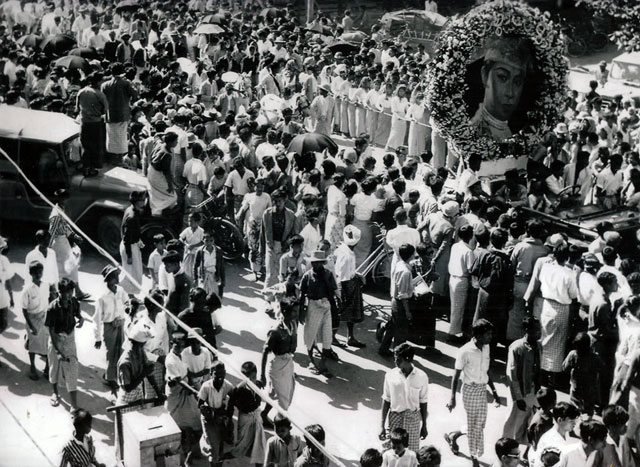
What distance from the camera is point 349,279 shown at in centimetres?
984

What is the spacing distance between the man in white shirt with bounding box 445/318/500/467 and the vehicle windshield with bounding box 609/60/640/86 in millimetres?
17641

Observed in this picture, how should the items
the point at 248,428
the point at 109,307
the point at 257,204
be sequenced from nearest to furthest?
1. the point at 248,428
2. the point at 109,307
3. the point at 257,204

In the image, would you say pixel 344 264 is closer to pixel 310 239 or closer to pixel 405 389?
pixel 310 239

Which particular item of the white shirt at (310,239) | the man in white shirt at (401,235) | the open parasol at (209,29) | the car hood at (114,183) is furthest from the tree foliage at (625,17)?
the car hood at (114,183)

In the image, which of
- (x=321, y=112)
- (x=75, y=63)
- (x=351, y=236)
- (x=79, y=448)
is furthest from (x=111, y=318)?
(x=75, y=63)

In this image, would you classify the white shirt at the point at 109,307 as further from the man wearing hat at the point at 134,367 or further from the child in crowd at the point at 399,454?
the child in crowd at the point at 399,454

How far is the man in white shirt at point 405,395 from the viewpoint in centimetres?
718

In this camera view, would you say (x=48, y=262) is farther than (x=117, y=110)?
No

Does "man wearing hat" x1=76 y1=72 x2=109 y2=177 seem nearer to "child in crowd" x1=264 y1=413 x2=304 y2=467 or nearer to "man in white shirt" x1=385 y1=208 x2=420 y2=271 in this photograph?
"man in white shirt" x1=385 y1=208 x2=420 y2=271

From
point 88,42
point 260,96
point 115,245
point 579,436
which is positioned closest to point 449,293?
point 579,436

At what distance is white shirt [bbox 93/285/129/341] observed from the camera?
27.9ft

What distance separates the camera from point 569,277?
8.69 metres

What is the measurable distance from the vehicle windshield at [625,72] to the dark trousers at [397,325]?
16.2m

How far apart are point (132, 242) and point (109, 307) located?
2.17 meters
